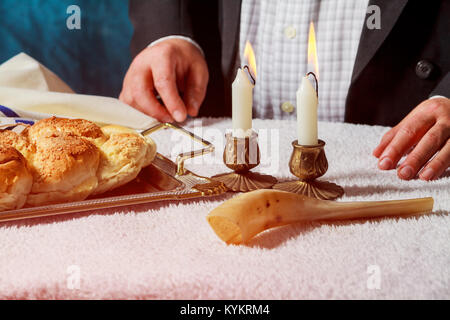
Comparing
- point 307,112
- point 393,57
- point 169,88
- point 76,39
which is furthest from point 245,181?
point 76,39

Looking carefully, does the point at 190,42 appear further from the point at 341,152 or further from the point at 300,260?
the point at 300,260

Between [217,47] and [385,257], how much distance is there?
1068 mm

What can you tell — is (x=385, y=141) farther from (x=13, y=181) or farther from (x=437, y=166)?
(x=13, y=181)

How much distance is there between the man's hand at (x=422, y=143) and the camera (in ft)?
2.54

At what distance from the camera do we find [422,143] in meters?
0.80

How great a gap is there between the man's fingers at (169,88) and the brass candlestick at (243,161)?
0.40 meters

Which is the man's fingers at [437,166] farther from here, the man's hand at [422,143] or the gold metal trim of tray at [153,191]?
the gold metal trim of tray at [153,191]

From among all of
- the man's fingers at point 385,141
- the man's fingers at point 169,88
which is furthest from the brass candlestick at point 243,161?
the man's fingers at point 169,88

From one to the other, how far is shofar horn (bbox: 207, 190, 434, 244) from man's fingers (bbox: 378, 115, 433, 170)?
0.63 feet

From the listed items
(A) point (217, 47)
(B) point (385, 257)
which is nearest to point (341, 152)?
(B) point (385, 257)

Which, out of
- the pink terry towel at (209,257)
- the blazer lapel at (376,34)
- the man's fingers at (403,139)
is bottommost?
the pink terry towel at (209,257)

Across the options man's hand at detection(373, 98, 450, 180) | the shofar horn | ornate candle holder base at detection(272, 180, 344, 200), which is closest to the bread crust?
the shofar horn

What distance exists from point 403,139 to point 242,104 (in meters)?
0.28

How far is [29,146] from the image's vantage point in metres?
Answer: 0.68
